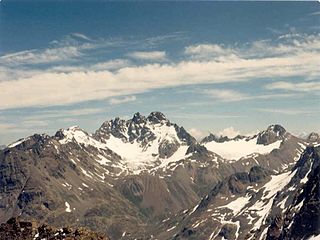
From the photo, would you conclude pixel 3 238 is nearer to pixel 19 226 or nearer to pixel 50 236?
pixel 19 226

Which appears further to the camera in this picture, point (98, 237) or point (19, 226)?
point (19, 226)

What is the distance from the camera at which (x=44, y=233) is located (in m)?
183

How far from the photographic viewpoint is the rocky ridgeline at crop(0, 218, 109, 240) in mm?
173562

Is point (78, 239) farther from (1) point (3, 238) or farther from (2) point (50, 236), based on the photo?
(1) point (3, 238)

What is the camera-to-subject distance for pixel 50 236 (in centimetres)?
18012

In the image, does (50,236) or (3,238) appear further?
(3,238)

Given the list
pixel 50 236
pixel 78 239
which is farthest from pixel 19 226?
pixel 78 239

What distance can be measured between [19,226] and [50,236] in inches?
911

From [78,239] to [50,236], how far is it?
14.2 metres

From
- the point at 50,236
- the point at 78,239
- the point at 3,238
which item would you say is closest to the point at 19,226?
the point at 3,238

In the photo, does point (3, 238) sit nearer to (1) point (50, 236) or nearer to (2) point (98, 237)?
(1) point (50, 236)

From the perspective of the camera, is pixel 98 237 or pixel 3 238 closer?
pixel 98 237

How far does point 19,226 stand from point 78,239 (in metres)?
37.2

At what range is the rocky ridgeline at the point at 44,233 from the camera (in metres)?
174
